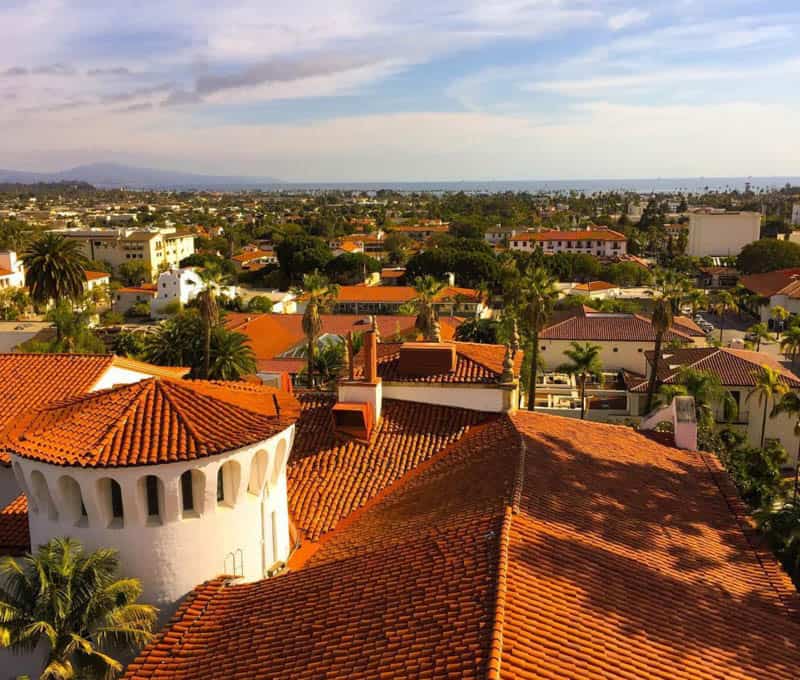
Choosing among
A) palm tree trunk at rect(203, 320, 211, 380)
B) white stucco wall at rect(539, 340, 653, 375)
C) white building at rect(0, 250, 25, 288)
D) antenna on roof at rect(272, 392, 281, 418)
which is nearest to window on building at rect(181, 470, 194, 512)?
antenna on roof at rect(272, 392, 281, 418)

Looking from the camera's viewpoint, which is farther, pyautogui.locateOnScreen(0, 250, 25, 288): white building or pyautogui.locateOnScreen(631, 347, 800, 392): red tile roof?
pyautogui.locateOnScreen(0, 250, 25, 288): white building

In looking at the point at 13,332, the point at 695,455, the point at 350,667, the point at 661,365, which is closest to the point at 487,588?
the point at 350,667

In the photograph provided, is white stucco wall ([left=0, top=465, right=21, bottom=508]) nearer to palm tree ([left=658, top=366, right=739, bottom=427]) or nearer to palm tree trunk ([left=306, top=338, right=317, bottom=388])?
palm tree trunk ([left=306, top=338, right=317, bottom=388])

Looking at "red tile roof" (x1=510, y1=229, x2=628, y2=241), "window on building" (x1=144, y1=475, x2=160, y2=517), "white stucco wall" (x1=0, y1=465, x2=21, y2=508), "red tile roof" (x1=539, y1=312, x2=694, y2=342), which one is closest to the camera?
"window on building" (x1=144, y1=475, x2=160, y2=517)

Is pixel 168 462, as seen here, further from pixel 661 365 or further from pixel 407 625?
pixel 661 365

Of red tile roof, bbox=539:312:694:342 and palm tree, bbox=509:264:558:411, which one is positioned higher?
palm tree, bbox=509:264:558:411

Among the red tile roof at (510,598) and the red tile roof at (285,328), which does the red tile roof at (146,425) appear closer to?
the red tile roof at (510,598)
